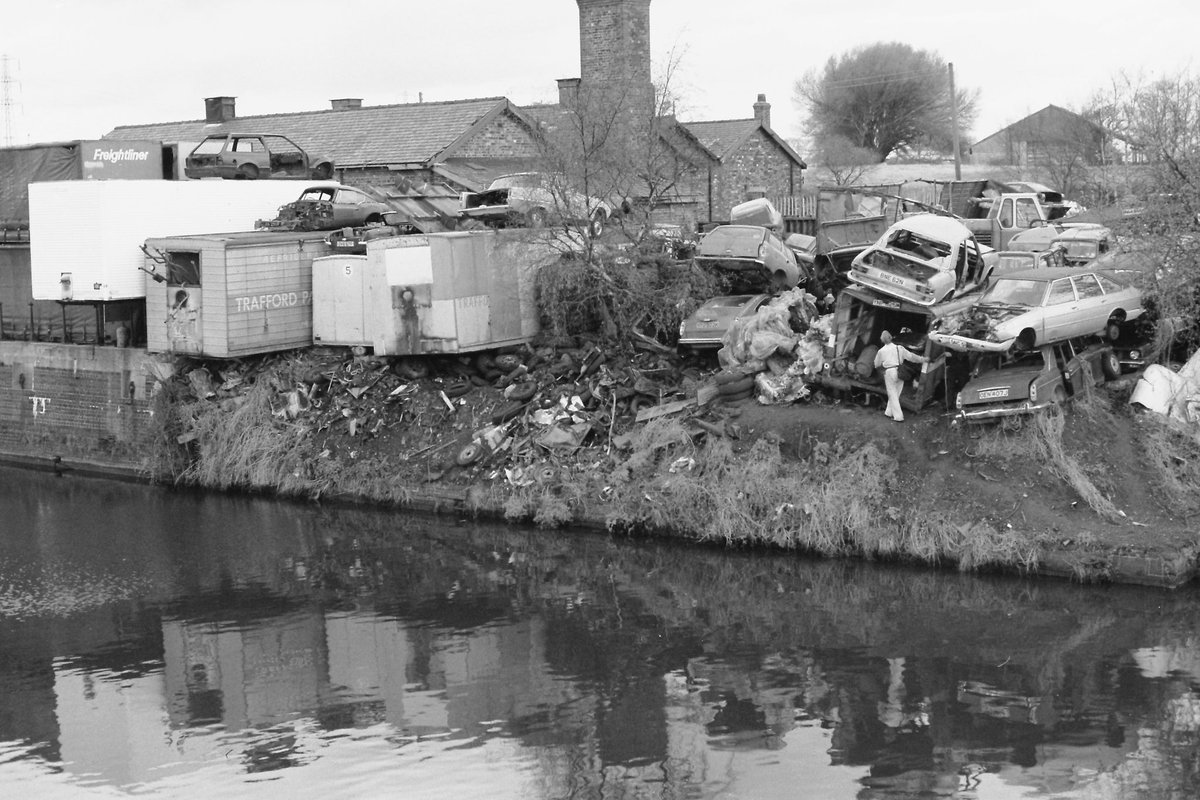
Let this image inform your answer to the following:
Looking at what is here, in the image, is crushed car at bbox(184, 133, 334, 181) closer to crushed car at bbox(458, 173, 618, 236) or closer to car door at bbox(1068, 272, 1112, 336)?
crushed car at bbox(458, 173, 618, 236)

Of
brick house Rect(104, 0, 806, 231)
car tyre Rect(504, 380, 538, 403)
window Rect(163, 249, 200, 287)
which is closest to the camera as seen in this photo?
car tyre Rect(504, 380, 538, 403)

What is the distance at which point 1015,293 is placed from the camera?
62.5 ft

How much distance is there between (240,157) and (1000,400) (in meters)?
19.8

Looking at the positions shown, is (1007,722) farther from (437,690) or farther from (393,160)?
(393,160)

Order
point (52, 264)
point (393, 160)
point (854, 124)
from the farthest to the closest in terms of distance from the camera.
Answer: point (854, 124), point (393, 160), point (52, 264)

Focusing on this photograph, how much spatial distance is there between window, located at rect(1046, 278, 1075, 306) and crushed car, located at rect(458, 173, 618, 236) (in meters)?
8.14

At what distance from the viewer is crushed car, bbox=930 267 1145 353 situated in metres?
18.1

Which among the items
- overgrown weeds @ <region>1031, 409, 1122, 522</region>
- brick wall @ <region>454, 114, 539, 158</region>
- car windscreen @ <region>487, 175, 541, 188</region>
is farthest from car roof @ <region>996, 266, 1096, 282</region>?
brick wall @ <region>454, 114, 539, 158</region>

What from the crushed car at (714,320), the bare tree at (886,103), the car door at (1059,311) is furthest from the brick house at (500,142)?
the bare tree at (886,103)

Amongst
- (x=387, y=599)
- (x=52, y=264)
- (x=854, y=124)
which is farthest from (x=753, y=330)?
(x=854, y=124)

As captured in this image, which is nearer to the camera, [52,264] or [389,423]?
[389,423]

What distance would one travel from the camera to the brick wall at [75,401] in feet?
87.8

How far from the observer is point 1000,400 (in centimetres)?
1808

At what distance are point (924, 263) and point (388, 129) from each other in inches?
812
